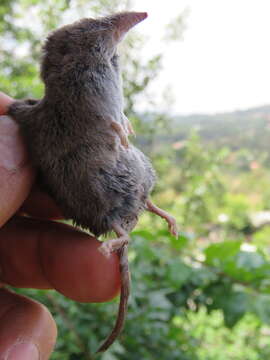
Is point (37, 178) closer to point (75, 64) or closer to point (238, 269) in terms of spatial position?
point (75, 64)

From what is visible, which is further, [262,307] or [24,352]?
[262,307]

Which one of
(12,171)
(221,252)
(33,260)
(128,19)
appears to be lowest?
(221,252)

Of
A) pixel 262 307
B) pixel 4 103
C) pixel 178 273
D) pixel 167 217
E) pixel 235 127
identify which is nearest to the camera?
pixel 167 217

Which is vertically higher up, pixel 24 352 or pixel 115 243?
pixel 115 243

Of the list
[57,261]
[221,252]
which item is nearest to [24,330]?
[57,261]

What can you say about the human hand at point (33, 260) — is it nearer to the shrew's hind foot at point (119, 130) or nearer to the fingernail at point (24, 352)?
the fingernail at point (24, 352)

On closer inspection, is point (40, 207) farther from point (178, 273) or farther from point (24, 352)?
point (178, 273)

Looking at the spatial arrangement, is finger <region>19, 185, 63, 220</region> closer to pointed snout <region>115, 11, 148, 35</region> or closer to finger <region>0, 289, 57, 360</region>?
finger <region>0, 289, 57, 360</region>
